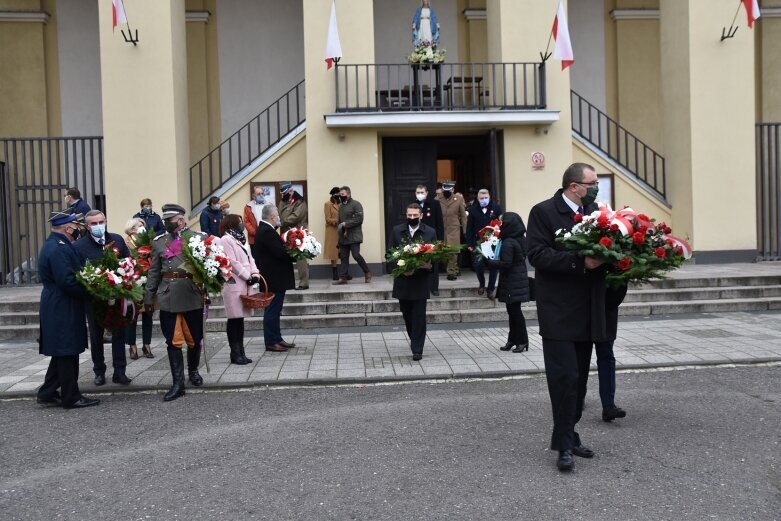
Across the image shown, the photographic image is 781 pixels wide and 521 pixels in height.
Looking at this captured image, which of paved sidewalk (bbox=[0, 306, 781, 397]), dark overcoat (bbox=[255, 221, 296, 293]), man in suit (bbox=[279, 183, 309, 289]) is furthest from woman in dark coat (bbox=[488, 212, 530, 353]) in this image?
man in suit (bbox=[279, 183, 309, 289])

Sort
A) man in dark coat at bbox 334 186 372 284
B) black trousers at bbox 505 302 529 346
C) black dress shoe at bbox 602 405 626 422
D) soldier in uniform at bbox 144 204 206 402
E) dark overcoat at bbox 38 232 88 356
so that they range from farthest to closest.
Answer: man in dark coat at bbox 334 186 372 284, black trousers at bbox 505 302 529 346, soldier in uniform at bbox 144 204 206 402, dark overcoat at bbox 38 232 88 356, black dress shoe at bbox 602 405 626 422

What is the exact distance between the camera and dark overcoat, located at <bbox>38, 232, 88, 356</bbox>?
22.9 ft

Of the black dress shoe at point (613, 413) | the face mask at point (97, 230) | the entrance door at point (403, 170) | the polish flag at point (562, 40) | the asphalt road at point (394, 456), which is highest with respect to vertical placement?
the polish flag at point (562, 40)

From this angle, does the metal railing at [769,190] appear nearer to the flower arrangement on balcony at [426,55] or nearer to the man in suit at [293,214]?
the flower arrangement on balcony at [426,55]

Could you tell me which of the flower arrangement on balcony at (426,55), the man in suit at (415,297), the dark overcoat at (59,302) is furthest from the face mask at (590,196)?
the flower arrangement on balcony at (426,55)

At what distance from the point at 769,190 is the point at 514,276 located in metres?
10.2

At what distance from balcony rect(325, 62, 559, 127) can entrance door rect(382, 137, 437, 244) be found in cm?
90

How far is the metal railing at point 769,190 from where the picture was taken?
1623cm

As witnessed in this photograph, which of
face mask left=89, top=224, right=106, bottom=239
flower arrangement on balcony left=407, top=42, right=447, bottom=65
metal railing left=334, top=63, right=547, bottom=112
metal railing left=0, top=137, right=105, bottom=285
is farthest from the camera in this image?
metal railing left=0, top=137, right=105, bottom=285

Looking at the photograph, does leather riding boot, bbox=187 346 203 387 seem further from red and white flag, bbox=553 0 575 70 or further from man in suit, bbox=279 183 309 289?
red and white flag, bbox=553 0 575 70

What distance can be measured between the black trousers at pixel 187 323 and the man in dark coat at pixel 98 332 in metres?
0.84

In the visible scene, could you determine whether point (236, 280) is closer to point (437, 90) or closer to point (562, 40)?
point (437, 90)

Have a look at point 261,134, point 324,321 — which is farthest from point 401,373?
point 261,134

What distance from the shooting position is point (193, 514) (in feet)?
14.4
